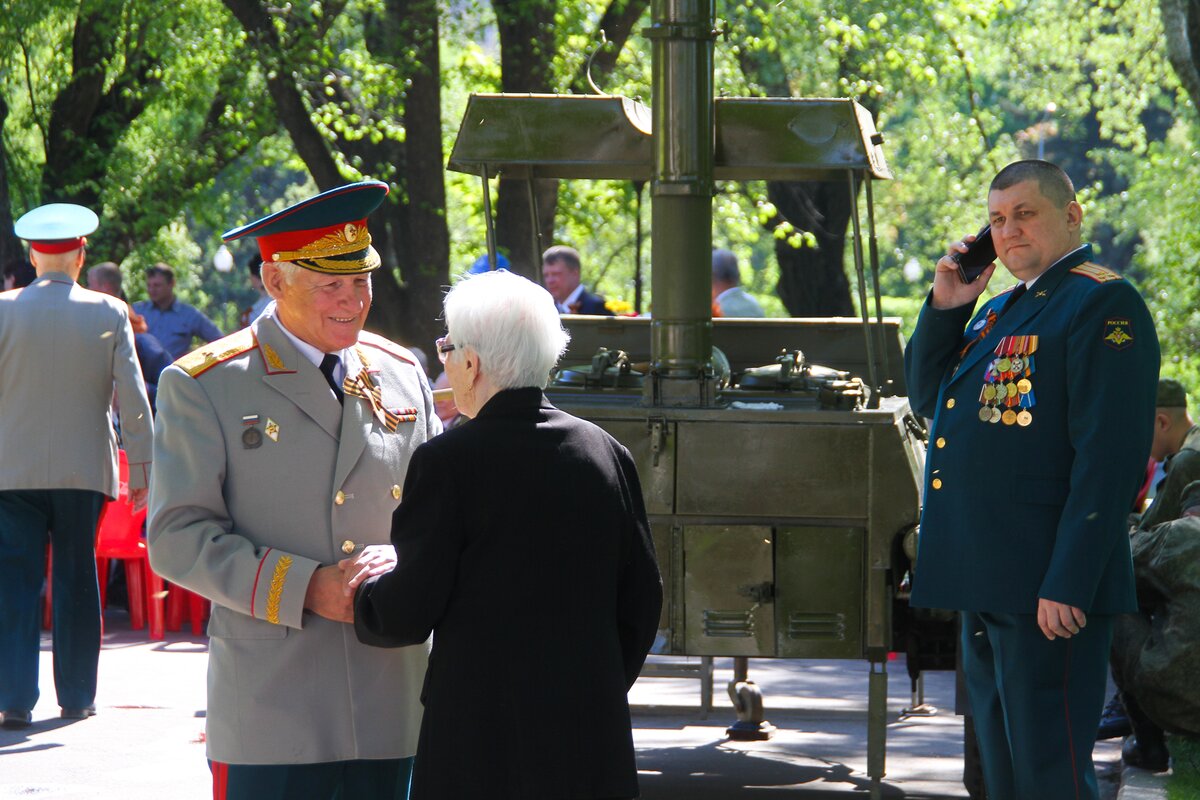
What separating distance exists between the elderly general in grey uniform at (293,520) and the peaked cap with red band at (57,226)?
4.06 m

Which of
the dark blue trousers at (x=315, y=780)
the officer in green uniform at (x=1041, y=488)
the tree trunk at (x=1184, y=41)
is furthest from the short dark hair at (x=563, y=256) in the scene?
the dark blue trousers at (x=315, y=780)

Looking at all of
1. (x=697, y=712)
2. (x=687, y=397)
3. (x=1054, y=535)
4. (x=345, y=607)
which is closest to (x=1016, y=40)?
(x=697, y=712)

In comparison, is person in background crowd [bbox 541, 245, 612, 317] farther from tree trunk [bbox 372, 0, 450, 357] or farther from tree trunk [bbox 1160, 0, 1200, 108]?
tree trunk [bbox 372, 0, 450, 357]

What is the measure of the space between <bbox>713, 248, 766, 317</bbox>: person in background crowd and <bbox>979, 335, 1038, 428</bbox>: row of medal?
5.42 meters

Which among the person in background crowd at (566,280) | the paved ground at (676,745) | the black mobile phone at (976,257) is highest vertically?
the person in background crowd at (566,280)

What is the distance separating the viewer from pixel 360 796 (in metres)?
3.89

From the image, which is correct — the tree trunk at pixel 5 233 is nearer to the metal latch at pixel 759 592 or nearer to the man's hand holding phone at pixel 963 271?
the metal latch at pixel 759 592

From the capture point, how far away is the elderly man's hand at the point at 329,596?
367 cm

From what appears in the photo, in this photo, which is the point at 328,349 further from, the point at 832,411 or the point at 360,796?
the point at 832,411

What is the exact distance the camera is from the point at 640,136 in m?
Result: 6.56

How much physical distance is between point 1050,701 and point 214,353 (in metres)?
2.26

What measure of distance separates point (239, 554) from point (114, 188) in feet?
52.3

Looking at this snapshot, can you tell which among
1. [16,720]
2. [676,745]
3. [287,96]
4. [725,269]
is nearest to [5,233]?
[287,96]

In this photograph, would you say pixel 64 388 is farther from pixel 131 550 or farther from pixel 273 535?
pixel 273 535
